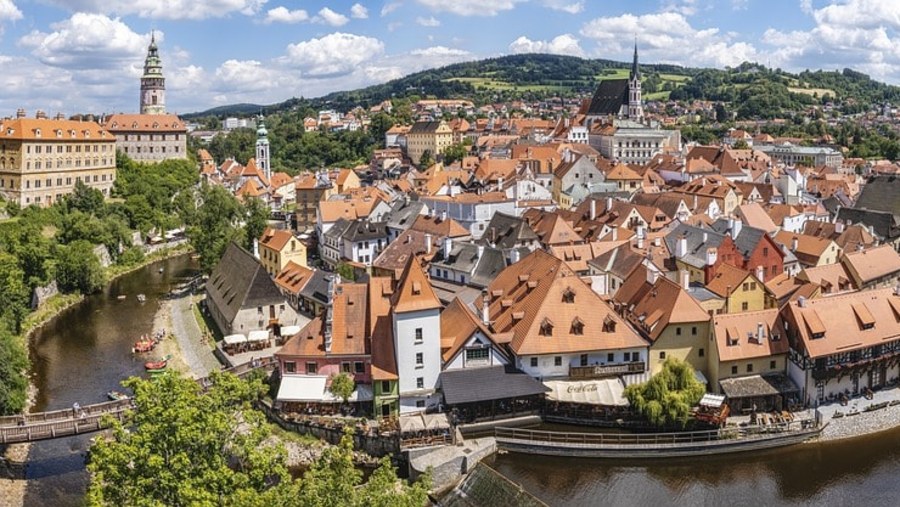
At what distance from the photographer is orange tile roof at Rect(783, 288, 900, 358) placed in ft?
117

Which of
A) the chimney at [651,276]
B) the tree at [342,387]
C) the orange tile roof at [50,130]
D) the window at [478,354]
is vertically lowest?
the tree at [342,387]

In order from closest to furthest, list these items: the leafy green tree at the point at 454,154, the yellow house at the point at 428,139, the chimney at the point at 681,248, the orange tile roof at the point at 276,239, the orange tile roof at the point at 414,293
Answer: the orange tile roof at the point at 414,293 → the chimney at the point at 681,248 → the orange tile roof at the point at 276,239 → the leafy green tree at the point at 454,154 → the yellow house at the point at 428,139

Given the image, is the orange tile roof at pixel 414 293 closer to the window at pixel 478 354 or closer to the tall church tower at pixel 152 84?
the window at pixel 478 354

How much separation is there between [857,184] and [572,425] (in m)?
76.2

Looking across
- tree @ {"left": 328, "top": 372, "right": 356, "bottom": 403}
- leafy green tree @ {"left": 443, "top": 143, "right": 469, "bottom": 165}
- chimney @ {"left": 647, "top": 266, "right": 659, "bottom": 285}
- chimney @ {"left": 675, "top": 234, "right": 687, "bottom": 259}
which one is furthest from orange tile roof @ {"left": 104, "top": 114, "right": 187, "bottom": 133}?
chimney @ {"left": 647, "top": 266, "right": 659, "bottom": 285}

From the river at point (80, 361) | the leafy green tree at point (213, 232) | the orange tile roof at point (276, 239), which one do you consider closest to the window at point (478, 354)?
the river at point (80, 361)

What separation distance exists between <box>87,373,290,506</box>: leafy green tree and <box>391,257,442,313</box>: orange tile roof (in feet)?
45.9

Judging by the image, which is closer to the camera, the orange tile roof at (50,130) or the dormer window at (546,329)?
the dormer window at (546,329)

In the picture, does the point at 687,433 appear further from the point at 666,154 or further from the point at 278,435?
the point at 666,154

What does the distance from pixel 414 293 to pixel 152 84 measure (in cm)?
12840

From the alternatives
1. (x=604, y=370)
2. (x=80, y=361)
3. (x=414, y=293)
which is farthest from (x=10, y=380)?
(x=604, y=370)

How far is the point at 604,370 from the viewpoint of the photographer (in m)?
36.5

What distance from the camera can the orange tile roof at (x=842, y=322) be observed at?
117 feet

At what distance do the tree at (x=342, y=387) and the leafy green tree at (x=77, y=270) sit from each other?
37225mm
